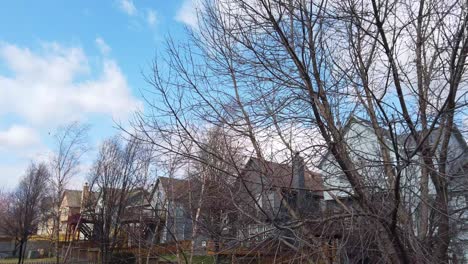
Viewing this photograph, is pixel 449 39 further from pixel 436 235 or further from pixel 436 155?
pixel 436 235

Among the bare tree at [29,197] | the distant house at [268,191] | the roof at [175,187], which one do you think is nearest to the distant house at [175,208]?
the roof at [175,187]

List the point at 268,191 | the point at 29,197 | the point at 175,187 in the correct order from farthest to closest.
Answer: the point at 29,197 < the point at 175,187 < the point at 268,191

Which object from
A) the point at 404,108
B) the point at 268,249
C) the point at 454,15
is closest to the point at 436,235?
the point at 404,108

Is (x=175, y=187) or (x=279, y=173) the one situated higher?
(x=175, y=187)

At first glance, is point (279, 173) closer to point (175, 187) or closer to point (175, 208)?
point (175, 208)

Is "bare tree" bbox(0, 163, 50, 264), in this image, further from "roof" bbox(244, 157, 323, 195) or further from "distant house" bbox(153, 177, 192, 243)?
"roof" bbox(244, 157, 323, 195)

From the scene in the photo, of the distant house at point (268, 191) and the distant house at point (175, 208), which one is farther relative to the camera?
the distant house at point (175, 208)

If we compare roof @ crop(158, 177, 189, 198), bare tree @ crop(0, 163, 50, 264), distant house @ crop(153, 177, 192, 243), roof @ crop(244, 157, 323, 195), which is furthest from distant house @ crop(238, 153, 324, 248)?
bare tree @ crop(0, 163, 50, 264)

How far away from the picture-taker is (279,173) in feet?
16.5

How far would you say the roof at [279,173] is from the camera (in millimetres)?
4922

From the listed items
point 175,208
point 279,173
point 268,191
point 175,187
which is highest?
point 175,187

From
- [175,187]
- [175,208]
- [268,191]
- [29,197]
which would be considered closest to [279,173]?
[268,191]

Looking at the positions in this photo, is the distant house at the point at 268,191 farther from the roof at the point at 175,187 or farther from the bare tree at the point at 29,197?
the bare tree at the point at 29,197

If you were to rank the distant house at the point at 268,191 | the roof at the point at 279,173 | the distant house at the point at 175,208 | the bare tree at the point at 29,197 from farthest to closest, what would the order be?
the bare tree at the point at 29,197
the distant house at the point at 175,208
the roof at the point at 279,173
the distant house at the point at 268,191
